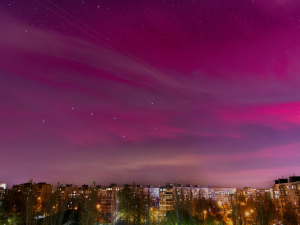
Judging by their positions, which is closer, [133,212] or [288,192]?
[133,212]

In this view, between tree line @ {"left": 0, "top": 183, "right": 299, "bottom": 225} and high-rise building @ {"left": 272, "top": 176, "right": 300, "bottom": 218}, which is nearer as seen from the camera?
tree line @ {"left": 0, "top": 183, "right": 299, "bottom": 225}

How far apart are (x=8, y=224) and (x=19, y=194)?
41.9 metres

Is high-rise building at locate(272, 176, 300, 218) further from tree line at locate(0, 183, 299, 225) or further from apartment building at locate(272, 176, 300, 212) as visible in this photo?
tree line at locate(0, 183, 299, 225)

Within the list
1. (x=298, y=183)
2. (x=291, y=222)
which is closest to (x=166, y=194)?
(x=298, y=183)

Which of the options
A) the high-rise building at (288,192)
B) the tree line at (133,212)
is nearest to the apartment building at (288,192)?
the high-rise building at (288,192)

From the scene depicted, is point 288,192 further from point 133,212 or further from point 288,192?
point 133,212

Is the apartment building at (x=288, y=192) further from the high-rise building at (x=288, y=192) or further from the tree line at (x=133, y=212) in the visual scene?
the tree line at (x=133, y=212)

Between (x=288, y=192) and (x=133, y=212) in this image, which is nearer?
(x=133, y=212)

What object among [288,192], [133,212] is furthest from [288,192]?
[133,212]

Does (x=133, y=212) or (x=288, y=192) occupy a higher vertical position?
(x=288, y=192)

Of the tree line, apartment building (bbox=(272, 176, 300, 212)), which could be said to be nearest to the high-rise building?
apartment building (bbox=(272, 176, 300, 212))

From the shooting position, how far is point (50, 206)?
2964cm

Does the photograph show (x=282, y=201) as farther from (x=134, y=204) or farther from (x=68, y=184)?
(x=68, y=184)

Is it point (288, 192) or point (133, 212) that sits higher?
point (288, 192)
